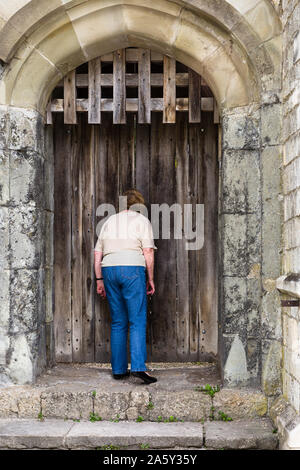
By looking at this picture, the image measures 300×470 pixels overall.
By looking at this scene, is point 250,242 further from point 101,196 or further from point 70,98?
point 70,98

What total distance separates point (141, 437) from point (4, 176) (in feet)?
6.69

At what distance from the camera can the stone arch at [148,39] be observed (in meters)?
3.66

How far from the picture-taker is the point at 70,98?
4191 millimetres

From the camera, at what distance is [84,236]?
4617mm

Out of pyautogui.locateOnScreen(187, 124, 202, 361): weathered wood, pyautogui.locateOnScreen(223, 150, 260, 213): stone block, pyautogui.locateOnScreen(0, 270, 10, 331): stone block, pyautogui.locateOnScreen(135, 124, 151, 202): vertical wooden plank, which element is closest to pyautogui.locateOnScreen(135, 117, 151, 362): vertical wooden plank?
pyautogui.locateOnScreen(135, 124, 151, 202): vertical wooden plank

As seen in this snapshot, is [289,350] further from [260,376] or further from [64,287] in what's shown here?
[64,287]

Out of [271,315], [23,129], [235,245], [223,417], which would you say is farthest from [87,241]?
[223,417]

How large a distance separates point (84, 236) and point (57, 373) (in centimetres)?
115

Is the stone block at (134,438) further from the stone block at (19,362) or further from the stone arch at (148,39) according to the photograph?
the stone arch at (148,39)

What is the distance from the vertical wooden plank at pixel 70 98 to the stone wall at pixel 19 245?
0.28m

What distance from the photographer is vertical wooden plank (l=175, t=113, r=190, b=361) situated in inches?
180

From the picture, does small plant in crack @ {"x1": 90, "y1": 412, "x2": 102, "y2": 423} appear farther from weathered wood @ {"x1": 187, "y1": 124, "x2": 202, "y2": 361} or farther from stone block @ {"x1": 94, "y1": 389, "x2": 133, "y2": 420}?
weathered wood @ {"x1": 187, "y1": 124, "x2": 202, "y2": 361}

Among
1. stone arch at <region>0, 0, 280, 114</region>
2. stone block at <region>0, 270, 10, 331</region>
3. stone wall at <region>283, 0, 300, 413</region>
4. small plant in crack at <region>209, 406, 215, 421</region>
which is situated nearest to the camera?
stone wall at <region>283, 0, 300, 413</region>

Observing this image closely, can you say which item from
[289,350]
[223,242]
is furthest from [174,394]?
[223,242]
